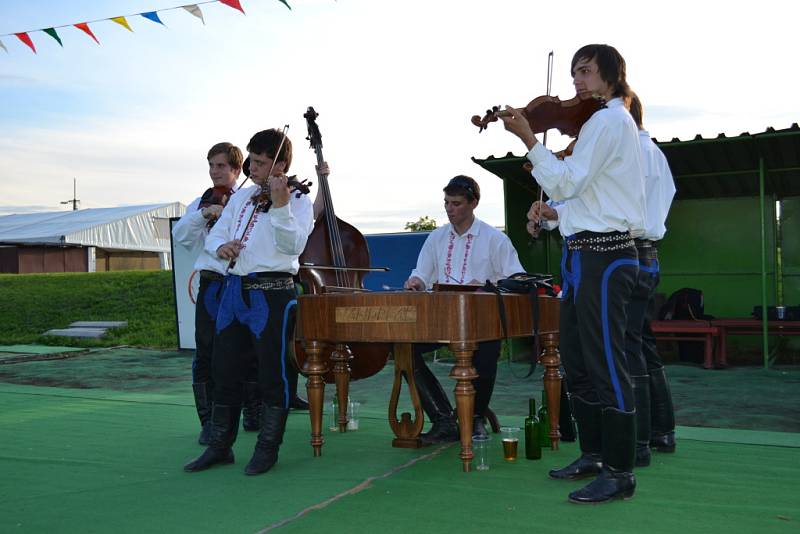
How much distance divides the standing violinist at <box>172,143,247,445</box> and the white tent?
24.6 m

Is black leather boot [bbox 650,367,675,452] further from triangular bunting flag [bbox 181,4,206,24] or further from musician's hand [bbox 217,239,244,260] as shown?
triangular bunting flag [bbox 181,4,206,24]

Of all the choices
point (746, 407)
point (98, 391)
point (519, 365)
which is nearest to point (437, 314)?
point (746, 407)

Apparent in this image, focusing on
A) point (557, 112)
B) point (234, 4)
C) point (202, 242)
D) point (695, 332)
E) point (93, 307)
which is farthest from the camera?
point (93, 307)

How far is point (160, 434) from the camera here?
5.04m

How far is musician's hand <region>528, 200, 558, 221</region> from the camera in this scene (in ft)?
12.0

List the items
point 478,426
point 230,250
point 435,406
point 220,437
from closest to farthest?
point 230,250
point 220,437
point 478,426
point 435,406

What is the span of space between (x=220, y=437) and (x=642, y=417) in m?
2.14

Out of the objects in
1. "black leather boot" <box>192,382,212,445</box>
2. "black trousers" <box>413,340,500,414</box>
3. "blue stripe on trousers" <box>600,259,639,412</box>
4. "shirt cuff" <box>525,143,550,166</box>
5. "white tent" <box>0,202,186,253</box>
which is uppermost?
"white tent" <box>0,202,186,253</box>

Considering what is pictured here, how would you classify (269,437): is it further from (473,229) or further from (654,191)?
(654,191)

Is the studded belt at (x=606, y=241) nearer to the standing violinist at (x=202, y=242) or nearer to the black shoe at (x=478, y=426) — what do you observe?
the black shoe at (x=478, y=426)

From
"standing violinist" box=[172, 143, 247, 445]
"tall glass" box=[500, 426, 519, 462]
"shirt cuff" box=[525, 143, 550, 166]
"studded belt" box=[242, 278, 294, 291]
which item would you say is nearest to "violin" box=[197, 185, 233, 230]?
"standing violinist" box=[172, 143, 247, 445]

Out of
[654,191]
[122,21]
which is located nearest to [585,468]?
[654,191]

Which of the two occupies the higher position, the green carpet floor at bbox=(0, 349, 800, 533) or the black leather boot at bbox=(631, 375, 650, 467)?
the black leather boot at bbox=(631, 375, 650, 467)

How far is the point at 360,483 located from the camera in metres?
3.57
